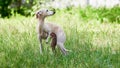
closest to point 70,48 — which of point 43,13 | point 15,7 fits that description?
point 43,13

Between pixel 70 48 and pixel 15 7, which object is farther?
pixel 15 7

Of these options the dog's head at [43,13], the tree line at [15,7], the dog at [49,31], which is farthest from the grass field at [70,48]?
the tree line at [15,7]

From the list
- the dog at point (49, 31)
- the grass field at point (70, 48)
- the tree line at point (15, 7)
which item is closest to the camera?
the grass field at point (70, 48)

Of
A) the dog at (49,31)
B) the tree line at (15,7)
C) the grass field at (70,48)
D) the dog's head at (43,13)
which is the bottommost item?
the tree line at (15,7)

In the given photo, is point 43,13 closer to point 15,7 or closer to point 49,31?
point 49,31

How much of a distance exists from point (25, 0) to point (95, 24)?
190 inches

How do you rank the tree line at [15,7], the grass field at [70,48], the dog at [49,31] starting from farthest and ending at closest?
the tree line at [15,7] → the dog at [49,31] → the grass field at [70,48]

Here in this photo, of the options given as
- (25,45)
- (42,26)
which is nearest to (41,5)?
(25,45)

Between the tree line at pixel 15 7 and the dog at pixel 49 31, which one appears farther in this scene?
the tree line at pixel 15 7

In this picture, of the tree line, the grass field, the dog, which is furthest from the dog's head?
the tree line

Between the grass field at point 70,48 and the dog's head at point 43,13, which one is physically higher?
the dog's head at point 43,13

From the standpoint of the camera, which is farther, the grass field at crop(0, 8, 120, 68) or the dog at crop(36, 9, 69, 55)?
the dog at crop(36, 9, 69, 55)

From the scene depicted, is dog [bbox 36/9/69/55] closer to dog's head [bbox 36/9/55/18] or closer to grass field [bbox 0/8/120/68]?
dog's head [bbox 36/9/55/18]

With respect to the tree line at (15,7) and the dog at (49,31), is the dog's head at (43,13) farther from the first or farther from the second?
the tree line at (15,7)
